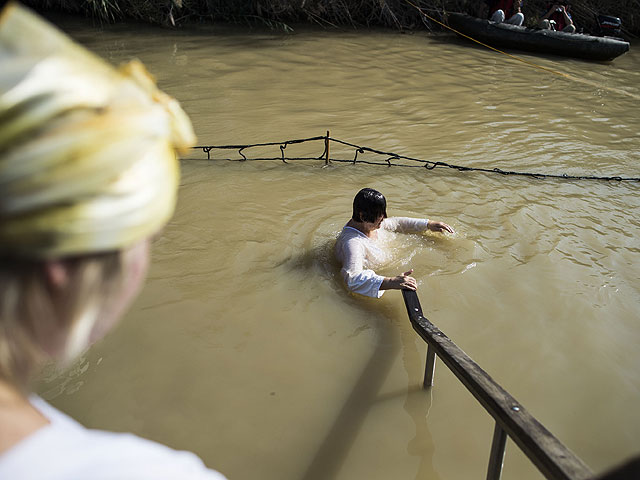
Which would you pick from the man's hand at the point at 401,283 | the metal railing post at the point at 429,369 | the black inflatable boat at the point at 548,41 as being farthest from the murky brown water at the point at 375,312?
the black inflatable boat at the point at 548,41

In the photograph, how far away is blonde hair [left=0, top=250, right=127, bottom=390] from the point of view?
68 cm

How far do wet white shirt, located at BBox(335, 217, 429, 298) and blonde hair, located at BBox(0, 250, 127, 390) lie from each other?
288 centimetres

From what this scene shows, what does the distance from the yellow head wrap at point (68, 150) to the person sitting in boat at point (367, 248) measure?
2.76 metres

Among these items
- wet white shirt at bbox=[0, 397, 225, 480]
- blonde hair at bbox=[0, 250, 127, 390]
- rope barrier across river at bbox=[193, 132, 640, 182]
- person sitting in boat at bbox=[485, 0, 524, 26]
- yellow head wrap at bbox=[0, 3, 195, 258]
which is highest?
person sitting in boat at bbox=[485, 0, 524, 26]

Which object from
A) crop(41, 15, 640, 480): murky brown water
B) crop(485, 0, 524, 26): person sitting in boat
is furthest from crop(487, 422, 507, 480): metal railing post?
crop(485, 0, 524, 26): person sitting in boat

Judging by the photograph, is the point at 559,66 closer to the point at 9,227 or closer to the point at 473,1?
the point at 473,1

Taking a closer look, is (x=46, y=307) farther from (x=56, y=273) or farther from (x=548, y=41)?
→ (x=548, y=41)

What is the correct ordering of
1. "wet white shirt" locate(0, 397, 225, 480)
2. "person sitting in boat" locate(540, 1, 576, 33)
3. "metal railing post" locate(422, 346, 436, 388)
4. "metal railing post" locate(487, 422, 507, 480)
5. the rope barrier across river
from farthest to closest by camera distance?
1. "person sitting in boat" locate(540, 1, 576, 33)
2. the rope barrier across river
3. "metal railing post" locate(422, 346, 436, 388)
4. "metal railing post" locate(487, 422, 507, 480)
5. "wet white shirt" locate(0, 397, 225, 480)

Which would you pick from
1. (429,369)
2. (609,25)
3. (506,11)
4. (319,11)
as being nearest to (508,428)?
(429,369)

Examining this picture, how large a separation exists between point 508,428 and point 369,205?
2.16 meters

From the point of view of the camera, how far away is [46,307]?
70cm

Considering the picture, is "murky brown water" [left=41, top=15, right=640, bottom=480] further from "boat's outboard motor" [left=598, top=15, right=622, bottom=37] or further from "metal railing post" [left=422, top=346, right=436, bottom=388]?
"boat's outboard motor" [left=598, top=15, right=622, bottom=37]

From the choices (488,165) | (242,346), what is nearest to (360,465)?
(242,346)

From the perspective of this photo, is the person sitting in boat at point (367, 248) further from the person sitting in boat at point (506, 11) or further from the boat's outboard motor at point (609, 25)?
the boat's outboard motor at point (609, 25)
